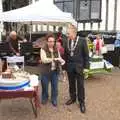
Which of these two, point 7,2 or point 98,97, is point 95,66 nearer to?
point 98,97

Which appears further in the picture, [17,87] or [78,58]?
[78,58]

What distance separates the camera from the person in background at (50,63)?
9.23 meters

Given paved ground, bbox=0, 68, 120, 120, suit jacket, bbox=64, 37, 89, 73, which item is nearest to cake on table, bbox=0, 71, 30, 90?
paved ground, bbox=0, 68, 120, 120

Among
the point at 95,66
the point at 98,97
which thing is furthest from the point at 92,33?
the point at 98,97

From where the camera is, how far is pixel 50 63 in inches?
365

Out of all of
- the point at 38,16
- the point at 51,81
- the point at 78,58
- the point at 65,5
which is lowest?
the point at 51,81

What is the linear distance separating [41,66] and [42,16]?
20.4 feet

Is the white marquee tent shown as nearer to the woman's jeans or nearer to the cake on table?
the woman's jeans

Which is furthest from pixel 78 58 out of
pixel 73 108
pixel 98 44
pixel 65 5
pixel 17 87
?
pixel 65 5

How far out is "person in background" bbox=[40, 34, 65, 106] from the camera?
923cm

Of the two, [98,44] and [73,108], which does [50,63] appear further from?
[98,44]

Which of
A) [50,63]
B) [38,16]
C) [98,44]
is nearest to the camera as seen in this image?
[50,63]

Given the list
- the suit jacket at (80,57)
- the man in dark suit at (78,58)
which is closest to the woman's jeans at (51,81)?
the man in dark suit at (78,58)

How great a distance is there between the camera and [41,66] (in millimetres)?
9445
